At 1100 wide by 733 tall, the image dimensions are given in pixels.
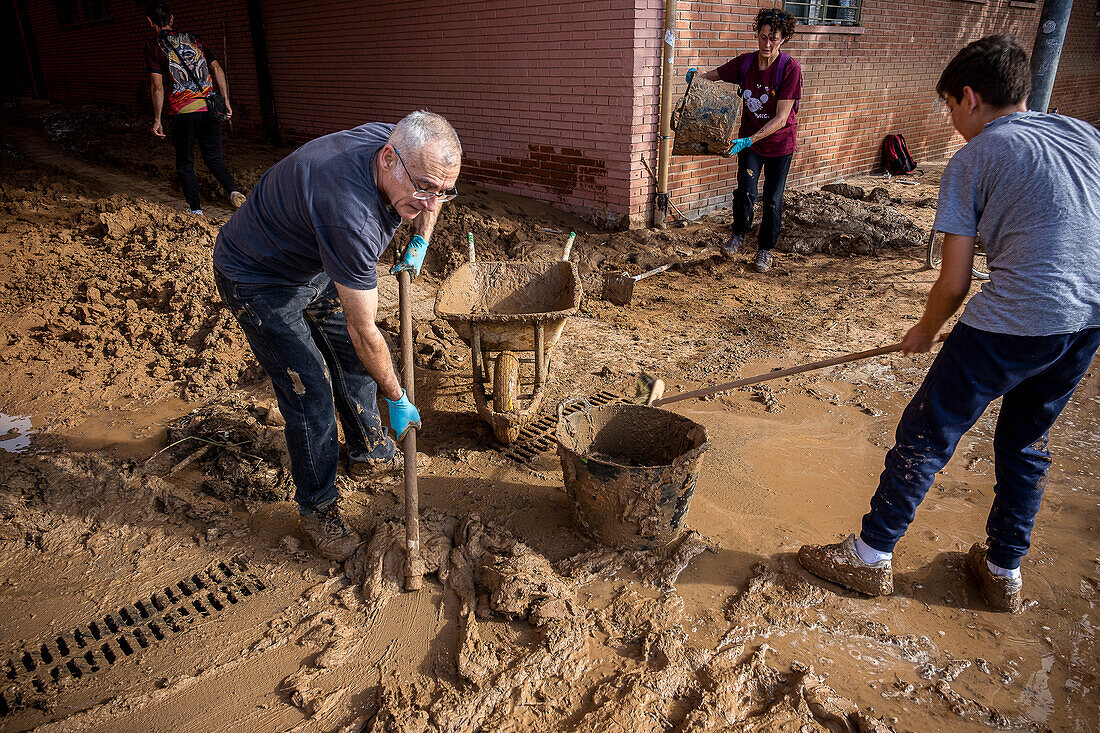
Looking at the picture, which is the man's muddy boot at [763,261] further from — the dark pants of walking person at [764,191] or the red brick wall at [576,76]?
the red brick wall at [576,76]

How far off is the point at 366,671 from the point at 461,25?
24.3 feet

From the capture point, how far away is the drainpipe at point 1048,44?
625cm

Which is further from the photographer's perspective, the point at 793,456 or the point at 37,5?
the point at 37,5

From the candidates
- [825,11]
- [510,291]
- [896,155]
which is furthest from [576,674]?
[896,155]

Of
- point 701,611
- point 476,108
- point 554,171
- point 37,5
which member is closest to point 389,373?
point 701,611

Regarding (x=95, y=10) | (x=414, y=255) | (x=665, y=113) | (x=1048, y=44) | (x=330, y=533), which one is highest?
(x=95, y=10)

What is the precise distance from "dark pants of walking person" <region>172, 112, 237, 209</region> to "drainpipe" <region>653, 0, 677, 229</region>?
15.2 ft

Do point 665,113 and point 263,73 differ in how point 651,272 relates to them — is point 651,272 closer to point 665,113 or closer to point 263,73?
point 665,113

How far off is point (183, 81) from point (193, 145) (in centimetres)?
63

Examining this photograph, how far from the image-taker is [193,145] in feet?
21.3

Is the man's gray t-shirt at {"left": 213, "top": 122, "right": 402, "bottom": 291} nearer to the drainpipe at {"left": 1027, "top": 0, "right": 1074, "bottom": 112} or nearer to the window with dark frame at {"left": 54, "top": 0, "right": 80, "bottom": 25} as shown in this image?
the drainpipe at {"left": 1027, "top": 0, "right": 1074, "bottom": 112}

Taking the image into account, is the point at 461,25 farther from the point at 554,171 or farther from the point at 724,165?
the point at 724,165

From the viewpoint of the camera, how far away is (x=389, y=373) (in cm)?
237

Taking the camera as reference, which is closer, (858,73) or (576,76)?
(576,76)
